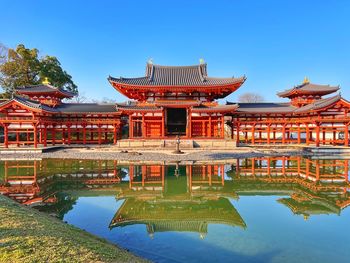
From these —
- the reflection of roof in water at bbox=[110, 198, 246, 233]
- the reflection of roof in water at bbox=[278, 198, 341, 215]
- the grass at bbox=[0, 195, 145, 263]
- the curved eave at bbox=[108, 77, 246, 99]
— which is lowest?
the reflection of roof in water at bbox=[278, 198, 341, 215]

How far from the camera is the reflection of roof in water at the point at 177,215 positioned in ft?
22.6

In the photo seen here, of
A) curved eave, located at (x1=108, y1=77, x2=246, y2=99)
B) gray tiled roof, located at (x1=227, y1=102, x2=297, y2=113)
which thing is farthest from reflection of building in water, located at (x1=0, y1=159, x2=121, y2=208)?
gray tiled roof, located at (x1=227, y1=102, x2=297, y2=113)

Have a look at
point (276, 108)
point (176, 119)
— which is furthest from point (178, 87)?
point (276, 108)

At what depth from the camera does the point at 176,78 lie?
28.8 m

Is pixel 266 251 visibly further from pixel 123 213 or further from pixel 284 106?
pixel 284 106

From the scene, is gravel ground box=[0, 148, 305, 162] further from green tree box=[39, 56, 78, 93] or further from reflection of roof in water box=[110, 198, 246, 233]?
green tree box=[39, 56, 78, 93]

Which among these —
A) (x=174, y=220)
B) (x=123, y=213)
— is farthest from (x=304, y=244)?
(x=123, y=213)

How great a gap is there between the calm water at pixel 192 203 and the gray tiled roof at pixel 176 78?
1217cm

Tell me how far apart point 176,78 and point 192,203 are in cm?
2173

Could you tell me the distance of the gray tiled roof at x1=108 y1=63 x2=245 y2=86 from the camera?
87.0ft

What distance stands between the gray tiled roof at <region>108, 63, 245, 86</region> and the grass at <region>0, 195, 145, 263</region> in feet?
72.7

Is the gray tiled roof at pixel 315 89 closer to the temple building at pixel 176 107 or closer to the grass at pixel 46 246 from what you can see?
the temple building at pixel 176 107

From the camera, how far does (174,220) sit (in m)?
7.28

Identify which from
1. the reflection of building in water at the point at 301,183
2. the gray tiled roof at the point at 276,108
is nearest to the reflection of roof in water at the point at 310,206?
Answer: the reflection of building in water at the point at 301,183
